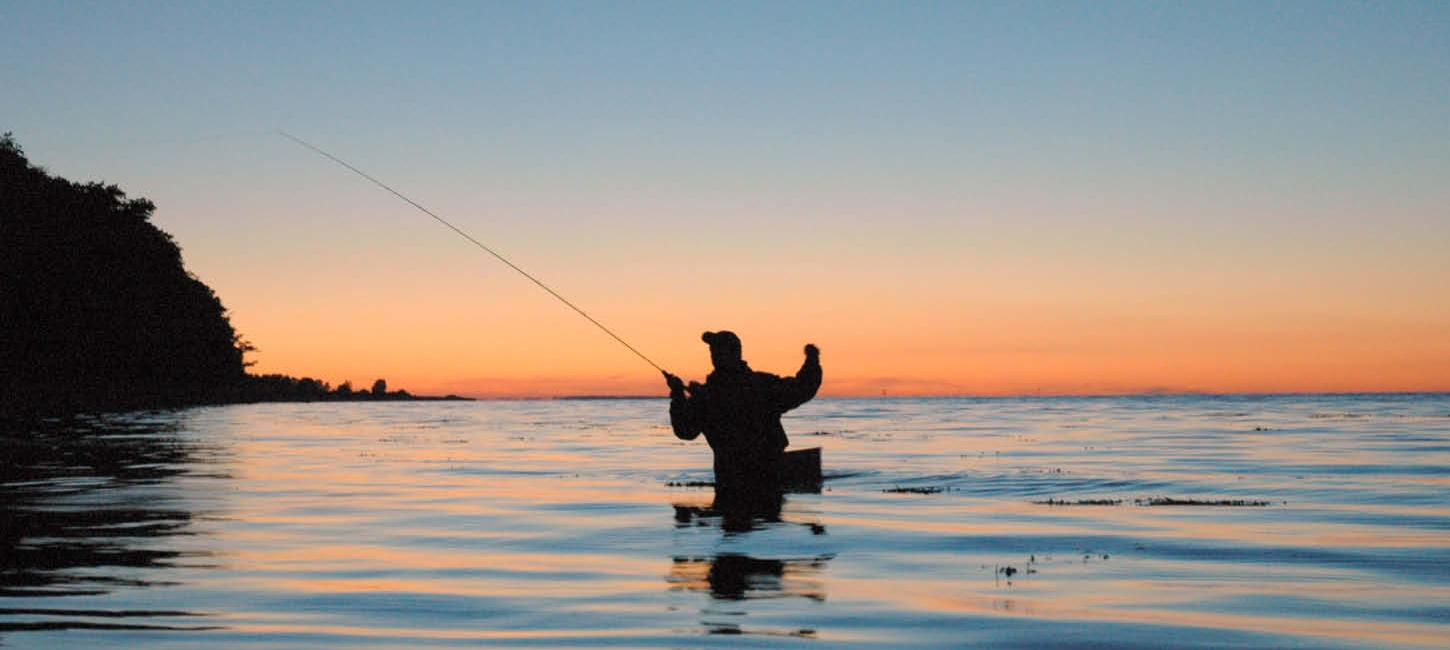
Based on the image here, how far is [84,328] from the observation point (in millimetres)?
81562

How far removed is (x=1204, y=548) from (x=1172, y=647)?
5.31m

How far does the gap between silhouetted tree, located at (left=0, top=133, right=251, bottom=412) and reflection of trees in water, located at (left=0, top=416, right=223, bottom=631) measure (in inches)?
1595

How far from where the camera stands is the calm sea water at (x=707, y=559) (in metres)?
8.46

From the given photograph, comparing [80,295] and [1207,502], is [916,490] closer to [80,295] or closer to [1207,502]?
[1207,502]

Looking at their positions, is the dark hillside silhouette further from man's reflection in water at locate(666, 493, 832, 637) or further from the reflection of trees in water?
man's reflection in water at locate(666, 493, 832, 637)

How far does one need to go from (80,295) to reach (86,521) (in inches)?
2829

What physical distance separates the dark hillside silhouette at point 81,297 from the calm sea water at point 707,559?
165 ft

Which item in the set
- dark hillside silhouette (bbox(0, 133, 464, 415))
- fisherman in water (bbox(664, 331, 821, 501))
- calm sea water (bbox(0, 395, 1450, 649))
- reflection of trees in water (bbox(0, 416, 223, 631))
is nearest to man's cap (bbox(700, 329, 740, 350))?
fisherman in water (bbox(664, 331, 821, 501))

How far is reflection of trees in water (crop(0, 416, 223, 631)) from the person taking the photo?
10086 mm

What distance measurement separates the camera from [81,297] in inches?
3182

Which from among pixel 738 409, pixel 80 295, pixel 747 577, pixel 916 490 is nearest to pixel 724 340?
pixel 738 409

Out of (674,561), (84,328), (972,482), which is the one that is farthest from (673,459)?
(84,328)

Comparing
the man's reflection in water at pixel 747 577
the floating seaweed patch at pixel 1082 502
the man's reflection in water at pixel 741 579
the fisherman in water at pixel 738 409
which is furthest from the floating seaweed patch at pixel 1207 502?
the man's reflection in water at pixel 747 577

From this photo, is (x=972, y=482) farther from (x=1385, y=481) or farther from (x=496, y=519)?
(x=496, y=519)
